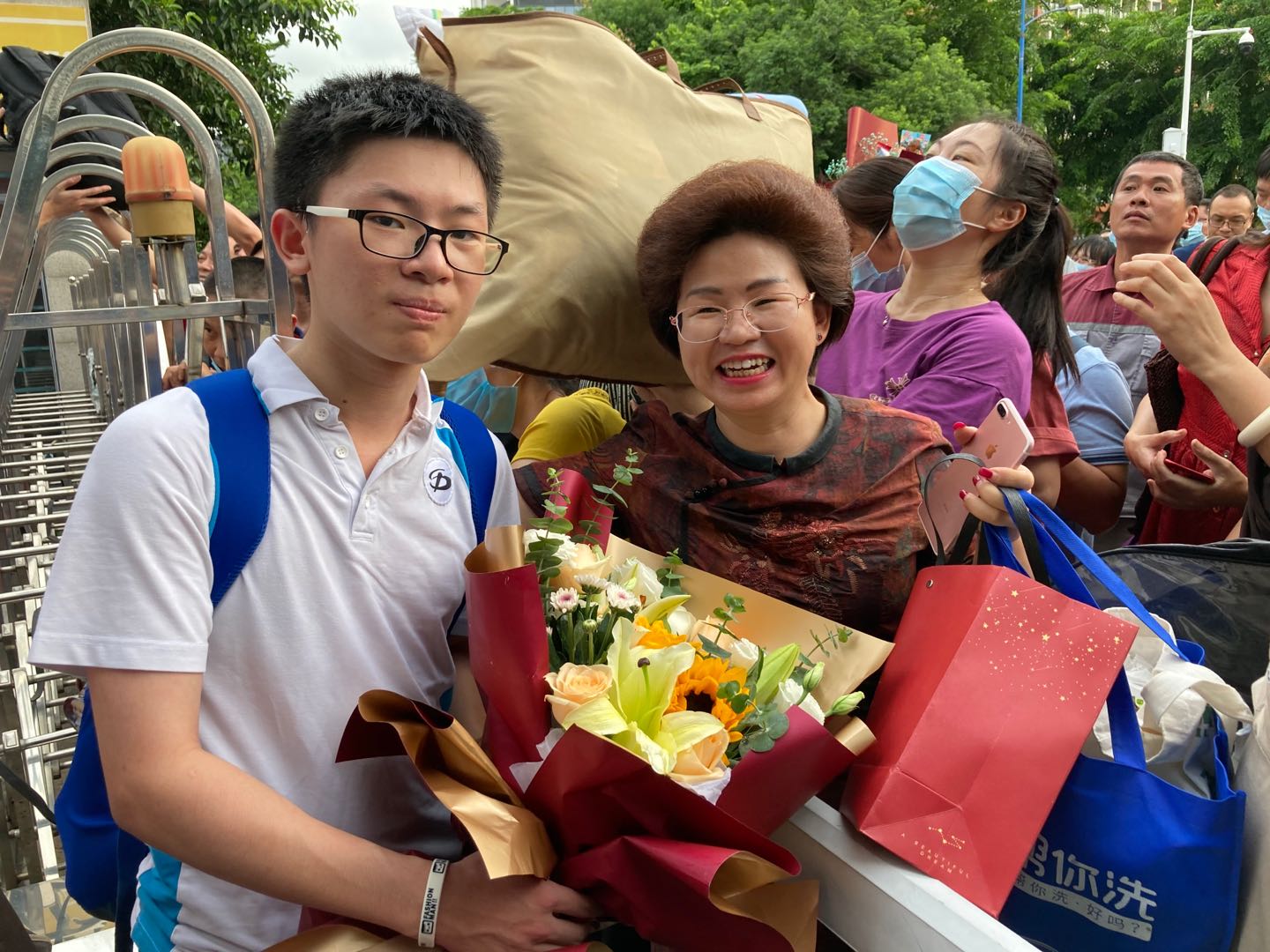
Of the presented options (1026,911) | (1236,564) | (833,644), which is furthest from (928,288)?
(1026,911)

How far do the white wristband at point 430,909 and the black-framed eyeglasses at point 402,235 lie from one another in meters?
0.82

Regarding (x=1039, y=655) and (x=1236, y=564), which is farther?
(x=1236, y=564)

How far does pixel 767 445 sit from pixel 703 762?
877mm

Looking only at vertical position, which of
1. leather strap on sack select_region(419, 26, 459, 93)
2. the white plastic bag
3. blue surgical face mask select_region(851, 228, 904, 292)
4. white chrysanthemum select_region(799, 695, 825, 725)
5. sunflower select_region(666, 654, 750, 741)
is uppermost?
leather strap on sack select_region(419, 26, 459, 93)

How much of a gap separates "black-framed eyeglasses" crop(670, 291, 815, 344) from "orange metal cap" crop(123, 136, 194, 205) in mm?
1030

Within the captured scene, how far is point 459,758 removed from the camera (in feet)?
4.09

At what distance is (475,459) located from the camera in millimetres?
1639

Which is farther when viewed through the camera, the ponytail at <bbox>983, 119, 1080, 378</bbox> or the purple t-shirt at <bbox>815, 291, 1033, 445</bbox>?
the ponytail at <bbox>983, 119, 1080, 378</bbox>

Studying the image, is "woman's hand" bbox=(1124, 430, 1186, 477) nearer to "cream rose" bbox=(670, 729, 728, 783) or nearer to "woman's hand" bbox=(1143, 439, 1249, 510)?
"woman's hand" bbox=(1143, 439, 1249, 510)

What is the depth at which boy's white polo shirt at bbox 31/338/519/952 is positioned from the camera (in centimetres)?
121

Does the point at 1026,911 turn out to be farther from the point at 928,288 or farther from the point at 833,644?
the point at 928,288

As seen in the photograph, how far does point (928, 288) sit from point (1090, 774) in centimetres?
172

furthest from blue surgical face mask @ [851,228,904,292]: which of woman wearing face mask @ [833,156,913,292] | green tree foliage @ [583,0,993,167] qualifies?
green tree foliage @ [583,0,993,167]

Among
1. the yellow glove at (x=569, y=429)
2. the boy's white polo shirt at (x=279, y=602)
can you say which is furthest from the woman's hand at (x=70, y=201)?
the boy's white polo shirt at (x=279, y=602)
